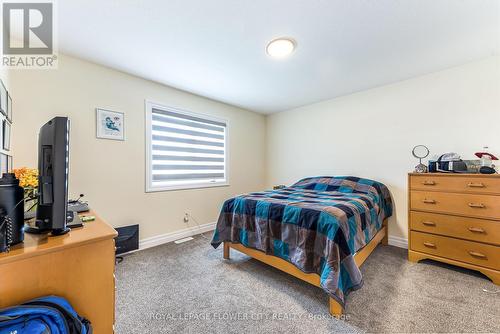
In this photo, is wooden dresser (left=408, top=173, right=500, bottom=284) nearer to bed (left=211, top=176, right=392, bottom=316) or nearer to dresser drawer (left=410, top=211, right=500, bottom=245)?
dresser drawer (left=410, top=211, right=500, bottom=245)

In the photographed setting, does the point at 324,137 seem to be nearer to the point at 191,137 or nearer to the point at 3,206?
the point at 191,137

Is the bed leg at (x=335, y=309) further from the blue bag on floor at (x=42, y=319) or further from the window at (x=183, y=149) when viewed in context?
the window at (x=183, y=149)

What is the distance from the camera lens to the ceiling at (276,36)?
1504mm

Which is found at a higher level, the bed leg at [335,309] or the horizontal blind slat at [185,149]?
the horizontal blind slat at [185,149]

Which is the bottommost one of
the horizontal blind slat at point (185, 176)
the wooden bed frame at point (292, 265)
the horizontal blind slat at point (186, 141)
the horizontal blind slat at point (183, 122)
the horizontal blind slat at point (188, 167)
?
the wooden bed frame at point (292, 265)

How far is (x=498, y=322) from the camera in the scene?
1374mm

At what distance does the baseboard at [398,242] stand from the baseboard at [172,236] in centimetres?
257

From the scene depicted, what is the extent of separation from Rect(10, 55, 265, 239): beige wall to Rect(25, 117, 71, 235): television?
1.51 m

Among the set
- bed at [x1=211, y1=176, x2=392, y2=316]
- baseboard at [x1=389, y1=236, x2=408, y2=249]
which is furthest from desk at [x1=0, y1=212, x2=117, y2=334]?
baseboard at [x1=389, y1=236, x2=408, y2=249]

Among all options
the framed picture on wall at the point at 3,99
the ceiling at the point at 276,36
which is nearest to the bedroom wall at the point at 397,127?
the ceiling at the point at 276,36

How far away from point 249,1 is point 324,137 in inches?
97.6

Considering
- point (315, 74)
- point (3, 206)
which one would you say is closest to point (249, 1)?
point (315, 74)

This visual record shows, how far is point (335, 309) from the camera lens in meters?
1.44

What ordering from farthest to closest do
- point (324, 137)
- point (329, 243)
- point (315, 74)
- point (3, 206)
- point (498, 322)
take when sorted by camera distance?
1. point (324, 137)
2. point (315, 74)
3. point (329, 243)
4. point (498, 322)
5. point (3, 206)
